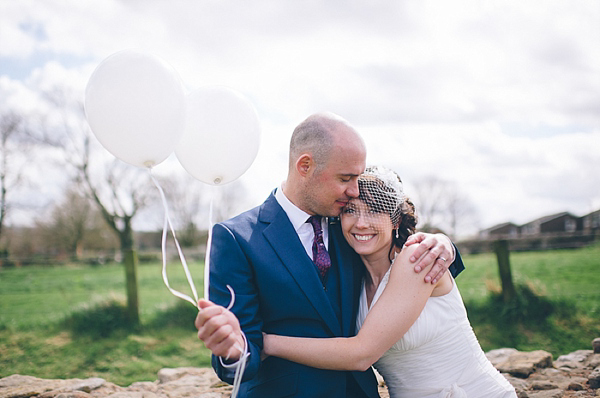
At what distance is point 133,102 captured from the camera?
2598 mm

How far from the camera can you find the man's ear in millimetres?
3002

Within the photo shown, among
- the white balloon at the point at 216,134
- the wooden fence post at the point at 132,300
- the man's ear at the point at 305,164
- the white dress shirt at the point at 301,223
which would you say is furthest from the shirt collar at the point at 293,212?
the wooden fence post at the point at 132,300

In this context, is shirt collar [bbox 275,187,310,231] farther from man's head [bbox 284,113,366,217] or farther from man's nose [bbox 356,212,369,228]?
man's nose [bbox 356,212,369,228]

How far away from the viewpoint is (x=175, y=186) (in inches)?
1518

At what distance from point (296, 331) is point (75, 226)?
35.7m

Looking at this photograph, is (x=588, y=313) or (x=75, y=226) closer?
(x=588, y=313)

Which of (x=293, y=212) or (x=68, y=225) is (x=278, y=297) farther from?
(x=68, y=225)

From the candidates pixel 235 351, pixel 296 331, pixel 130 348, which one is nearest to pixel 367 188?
pixel 296 331

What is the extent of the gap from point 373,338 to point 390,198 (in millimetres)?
904

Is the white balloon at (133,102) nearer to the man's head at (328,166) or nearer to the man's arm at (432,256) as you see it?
the man's head at (328,166)

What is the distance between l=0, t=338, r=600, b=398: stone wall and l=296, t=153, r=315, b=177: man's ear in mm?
2439

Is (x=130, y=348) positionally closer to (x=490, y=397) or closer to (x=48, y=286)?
(x=490, y=397)

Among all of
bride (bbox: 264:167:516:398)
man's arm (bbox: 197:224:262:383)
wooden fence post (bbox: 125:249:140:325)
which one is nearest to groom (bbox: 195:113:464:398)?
man's arm (bbox: 197:224:262:383)

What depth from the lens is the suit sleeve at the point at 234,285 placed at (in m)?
2.52
